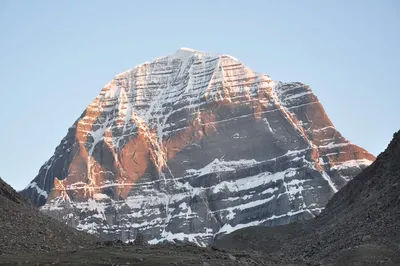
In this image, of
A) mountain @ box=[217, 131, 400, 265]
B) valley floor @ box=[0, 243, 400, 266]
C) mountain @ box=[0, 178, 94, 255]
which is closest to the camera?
valley floor @ box=[0, 243, 400, 266]

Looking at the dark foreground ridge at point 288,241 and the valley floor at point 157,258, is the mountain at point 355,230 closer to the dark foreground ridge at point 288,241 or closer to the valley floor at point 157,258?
the dark foreground ridge at point 288,241

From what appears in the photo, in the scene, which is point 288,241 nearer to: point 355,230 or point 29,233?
point 355,230

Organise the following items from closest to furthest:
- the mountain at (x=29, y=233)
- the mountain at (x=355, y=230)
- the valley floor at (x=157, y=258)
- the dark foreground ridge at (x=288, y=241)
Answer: the valley floor at (x=157, y=258) < the dark foreground ridge at (x=288, y=241) < the mountain at (x=29, y=233) < the mountain at (x=355, y=230)

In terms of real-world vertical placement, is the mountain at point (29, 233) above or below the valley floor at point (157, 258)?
above

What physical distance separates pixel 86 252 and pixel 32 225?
21174mm

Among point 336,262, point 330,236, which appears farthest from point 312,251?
point 336,262

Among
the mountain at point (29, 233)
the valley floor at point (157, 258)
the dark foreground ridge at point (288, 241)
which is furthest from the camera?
the mountain at point (29, 233)

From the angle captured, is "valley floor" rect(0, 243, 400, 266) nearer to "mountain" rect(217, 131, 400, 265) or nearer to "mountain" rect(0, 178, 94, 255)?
"mountain" rect(217, 131, 400, 265)

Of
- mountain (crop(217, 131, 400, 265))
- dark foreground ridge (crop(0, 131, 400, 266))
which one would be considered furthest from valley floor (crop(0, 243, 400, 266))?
mountain (crop(217, 131, 400, 265))

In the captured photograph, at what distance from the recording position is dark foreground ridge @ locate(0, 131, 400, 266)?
63.2 metres

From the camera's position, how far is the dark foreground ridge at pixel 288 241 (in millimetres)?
63156

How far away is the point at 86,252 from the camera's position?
64.1m

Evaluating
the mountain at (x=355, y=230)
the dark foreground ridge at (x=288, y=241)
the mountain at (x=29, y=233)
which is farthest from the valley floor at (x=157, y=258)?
the mountain at (x=29, y=233)

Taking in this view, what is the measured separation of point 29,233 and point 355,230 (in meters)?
33.5
